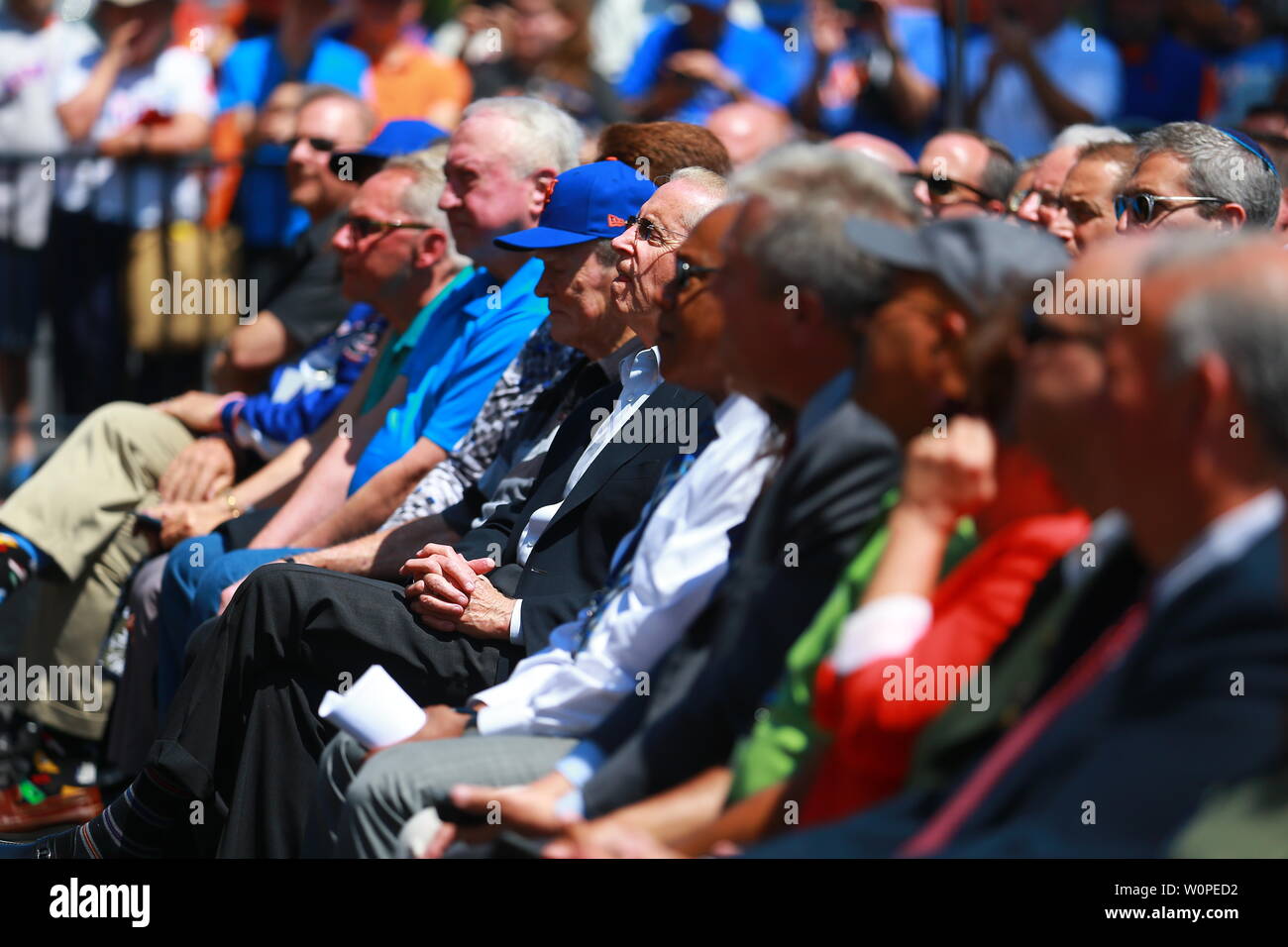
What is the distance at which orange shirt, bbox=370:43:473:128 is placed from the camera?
28.1ft

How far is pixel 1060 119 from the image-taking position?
7402mm

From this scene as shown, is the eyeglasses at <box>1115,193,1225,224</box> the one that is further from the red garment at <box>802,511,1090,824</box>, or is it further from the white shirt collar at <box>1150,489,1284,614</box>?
the white shirt collar at <box>1150,489,1284,614</box>

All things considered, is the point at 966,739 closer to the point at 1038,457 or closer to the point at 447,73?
the point at 1038,457

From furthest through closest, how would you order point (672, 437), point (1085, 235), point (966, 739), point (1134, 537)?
point (1085, 235) < point (672, 437) < point (966, 739) < point (1134, 537)

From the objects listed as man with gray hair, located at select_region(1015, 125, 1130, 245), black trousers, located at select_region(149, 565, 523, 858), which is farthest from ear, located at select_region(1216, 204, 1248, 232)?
black trousers, located at select_region(149, 565, 523, 858)

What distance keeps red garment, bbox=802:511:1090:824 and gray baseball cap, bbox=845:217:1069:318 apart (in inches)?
13.6

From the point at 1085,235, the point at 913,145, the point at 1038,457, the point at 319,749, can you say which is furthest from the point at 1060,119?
the point at 1038,457

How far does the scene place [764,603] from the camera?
2.80 metres

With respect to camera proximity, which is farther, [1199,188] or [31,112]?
[31,112]

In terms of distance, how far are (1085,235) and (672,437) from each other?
148 cm

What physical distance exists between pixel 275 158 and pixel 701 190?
4764 millimetres

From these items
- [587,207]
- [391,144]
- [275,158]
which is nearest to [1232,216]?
[587,207]

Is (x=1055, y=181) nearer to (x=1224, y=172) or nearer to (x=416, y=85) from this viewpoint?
(x=1224, y=172)

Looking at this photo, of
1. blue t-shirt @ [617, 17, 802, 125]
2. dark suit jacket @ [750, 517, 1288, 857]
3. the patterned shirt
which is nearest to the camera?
dark suit jacket @ [750, 517, 1288, 857]
